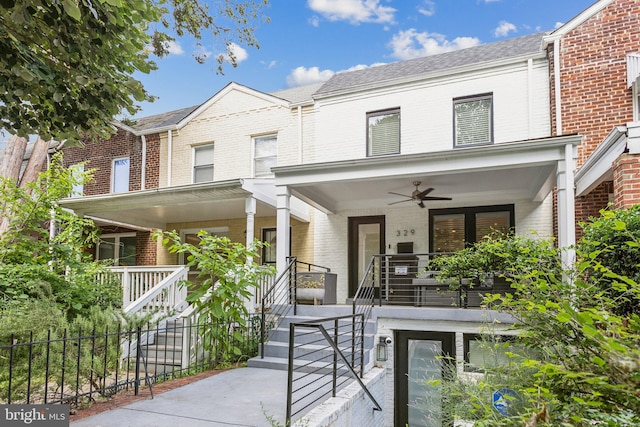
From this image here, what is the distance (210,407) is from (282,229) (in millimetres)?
4087

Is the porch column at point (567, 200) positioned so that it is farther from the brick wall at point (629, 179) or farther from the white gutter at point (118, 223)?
the white gutter at point (118, 223)

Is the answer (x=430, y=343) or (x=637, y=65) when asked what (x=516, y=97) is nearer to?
(x=637, y=65)

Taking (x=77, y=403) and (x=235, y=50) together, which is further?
(x=235, y=50)

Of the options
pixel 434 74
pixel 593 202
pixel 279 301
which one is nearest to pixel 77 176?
pixel 279 301

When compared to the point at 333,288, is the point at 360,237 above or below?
above

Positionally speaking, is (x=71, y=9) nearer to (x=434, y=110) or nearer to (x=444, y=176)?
(x=444, y=176)

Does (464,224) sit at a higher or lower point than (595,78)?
lower

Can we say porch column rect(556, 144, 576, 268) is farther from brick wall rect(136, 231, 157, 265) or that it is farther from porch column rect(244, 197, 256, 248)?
brick wall rect(136, 231, 157, 265)

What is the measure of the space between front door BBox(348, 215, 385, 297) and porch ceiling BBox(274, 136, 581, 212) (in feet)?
1.31

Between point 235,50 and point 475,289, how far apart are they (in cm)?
856

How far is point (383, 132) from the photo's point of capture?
11.0 metres

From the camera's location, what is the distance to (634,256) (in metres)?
4.66

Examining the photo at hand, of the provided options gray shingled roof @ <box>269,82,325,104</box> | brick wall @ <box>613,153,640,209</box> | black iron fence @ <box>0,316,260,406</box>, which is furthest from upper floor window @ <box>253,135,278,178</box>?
brick wall @ <box>613,153,640,209</box>

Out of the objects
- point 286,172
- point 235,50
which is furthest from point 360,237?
point 235,50
